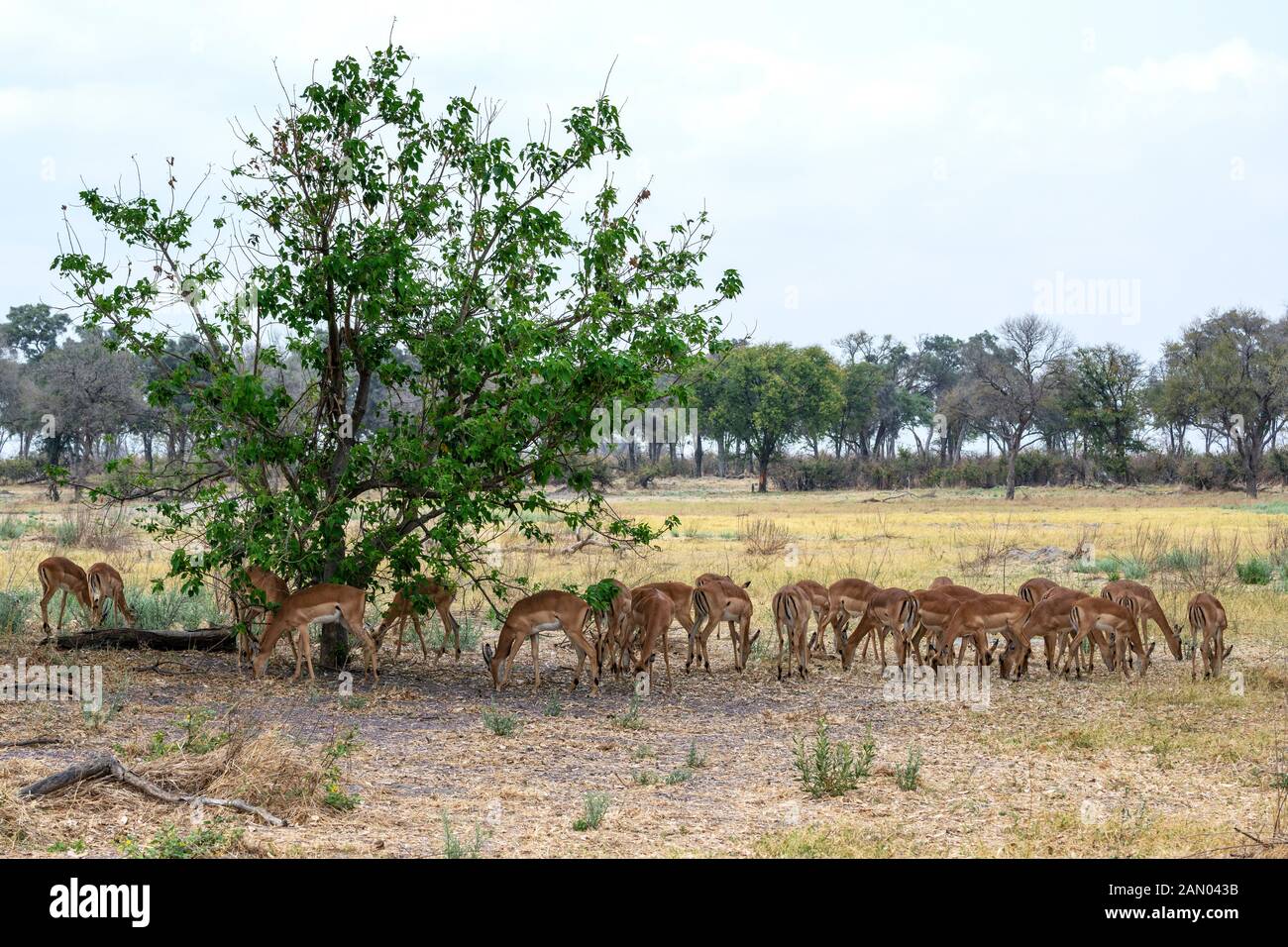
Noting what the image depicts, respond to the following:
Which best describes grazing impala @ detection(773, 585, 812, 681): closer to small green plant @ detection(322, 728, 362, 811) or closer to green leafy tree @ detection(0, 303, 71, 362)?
small green plant @ detection(322, 728, 362, 811)

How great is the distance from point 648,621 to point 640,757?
3.37m

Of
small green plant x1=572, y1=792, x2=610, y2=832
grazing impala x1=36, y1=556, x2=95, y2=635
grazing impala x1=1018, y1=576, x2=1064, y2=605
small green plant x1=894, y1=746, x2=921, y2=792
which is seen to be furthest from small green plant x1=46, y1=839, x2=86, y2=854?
grazing impala x1=1018, y1=576, x2=1064, y2=605

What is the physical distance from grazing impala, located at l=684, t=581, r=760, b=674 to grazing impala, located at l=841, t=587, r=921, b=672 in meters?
1.16

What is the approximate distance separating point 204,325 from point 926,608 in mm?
7937

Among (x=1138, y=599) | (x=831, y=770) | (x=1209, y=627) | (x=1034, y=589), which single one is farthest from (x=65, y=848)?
(x=1034, y=589)

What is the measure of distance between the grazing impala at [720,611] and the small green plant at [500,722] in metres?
3.19

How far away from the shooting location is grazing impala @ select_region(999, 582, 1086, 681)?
13.6 metres

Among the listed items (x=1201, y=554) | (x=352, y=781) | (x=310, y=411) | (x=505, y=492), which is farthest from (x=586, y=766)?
(x=1201, y=554)

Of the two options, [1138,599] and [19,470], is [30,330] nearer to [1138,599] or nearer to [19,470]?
[19,470]

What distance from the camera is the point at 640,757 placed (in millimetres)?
9844

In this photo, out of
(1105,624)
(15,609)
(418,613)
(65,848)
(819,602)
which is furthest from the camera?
(15,609)

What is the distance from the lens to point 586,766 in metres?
9.48

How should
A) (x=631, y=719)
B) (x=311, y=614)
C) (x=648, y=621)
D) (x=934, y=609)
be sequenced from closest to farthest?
1. (x=631, y=719)
2. (x=311, y=614)
3. (x=648, y=621)
4. (x=934, y=609)
